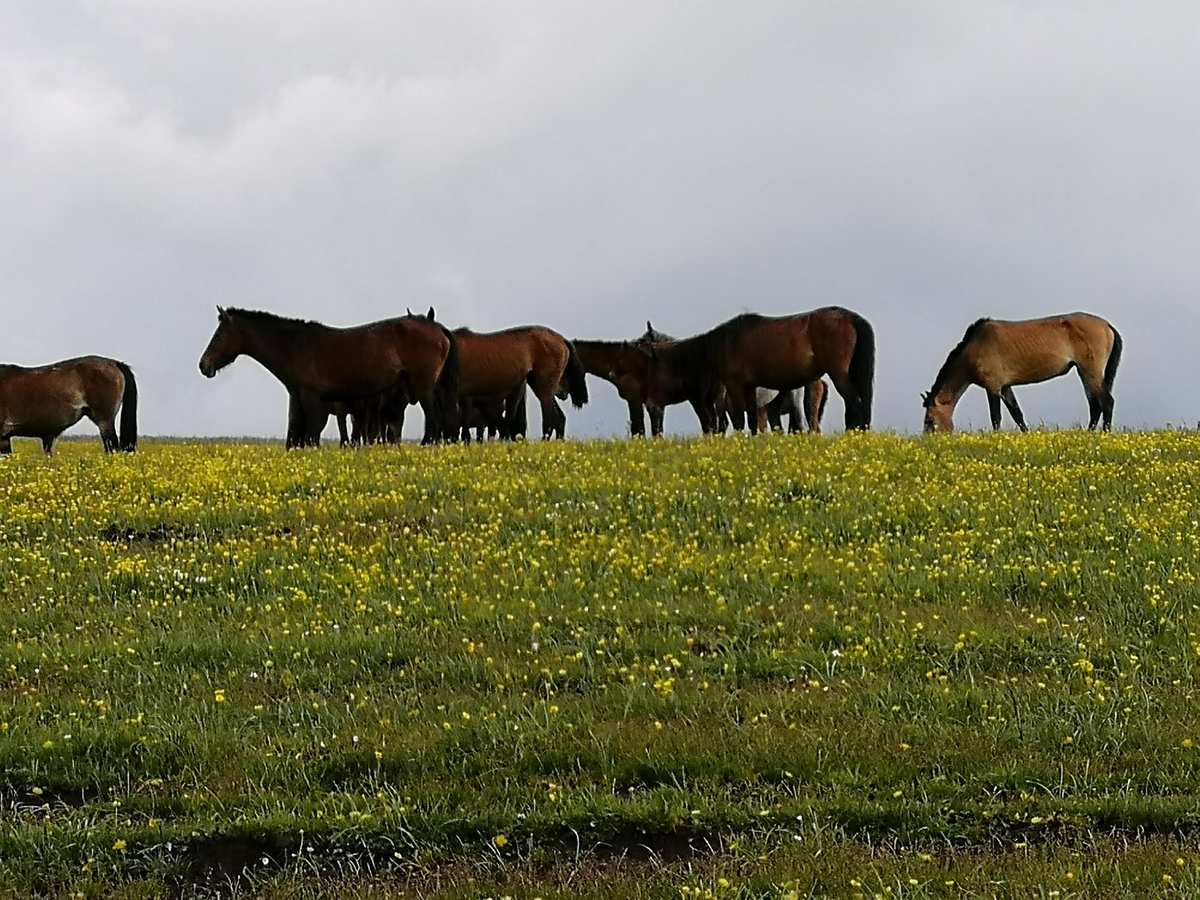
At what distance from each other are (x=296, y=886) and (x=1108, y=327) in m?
24.5

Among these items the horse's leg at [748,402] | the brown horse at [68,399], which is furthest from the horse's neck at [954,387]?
the brown horse at [68,399]

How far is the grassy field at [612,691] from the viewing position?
558 cm

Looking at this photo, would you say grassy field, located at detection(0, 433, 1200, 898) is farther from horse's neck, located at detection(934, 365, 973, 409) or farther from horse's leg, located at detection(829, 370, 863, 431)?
horse's neck, located at detection(934, 365, 973, 409)

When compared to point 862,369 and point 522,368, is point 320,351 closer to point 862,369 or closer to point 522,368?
point 522,368

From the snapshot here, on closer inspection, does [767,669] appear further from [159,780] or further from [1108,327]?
[1108,327]

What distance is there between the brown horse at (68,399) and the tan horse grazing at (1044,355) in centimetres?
1683

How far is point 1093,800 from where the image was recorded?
19.5 ft

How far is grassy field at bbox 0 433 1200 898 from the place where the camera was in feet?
18.3

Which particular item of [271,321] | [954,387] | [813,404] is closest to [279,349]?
[271,321]

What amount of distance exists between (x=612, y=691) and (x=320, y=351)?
15.1m

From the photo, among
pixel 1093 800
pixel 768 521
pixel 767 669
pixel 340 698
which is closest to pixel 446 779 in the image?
pixel 340 698

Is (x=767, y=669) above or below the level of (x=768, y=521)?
below

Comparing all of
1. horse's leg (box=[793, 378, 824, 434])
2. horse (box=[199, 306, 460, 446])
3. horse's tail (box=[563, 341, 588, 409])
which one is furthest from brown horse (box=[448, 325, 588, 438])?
horse's leg (box=[793, 378, 824, 434])

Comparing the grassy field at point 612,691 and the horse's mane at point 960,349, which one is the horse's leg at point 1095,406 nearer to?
the horse's mane at point 960,349
